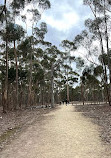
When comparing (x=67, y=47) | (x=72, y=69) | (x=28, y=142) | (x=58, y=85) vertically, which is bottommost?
(x=28, y=142)

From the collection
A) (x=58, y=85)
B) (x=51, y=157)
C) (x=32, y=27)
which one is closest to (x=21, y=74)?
(x=32, y=27)

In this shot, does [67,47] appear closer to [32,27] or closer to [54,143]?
[32,27]

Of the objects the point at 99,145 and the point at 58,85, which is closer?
the point at 99,145

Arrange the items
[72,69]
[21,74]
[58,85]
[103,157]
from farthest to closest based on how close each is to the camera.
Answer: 1. [58,85]
2. [72,69]
3. [21,74]
4. [103,157]

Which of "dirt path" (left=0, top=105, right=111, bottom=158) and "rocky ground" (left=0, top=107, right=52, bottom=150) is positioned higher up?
"dirt path" (left=0, top=105, right=111, bottom=158)

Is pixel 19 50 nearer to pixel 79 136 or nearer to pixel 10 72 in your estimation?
pixel 10 72

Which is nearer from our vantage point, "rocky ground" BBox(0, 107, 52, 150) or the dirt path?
the dirt path

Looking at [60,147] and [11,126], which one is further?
[11,126]

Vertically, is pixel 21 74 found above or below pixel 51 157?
above

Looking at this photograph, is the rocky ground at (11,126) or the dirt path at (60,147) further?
the rocky ground at (11,126)

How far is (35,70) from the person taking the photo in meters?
35.8

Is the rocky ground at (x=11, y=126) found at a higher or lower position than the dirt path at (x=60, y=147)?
lower

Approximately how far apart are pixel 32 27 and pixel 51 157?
24852 millimetres

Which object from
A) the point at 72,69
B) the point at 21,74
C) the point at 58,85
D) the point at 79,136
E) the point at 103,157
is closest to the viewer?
the point at 103,157
